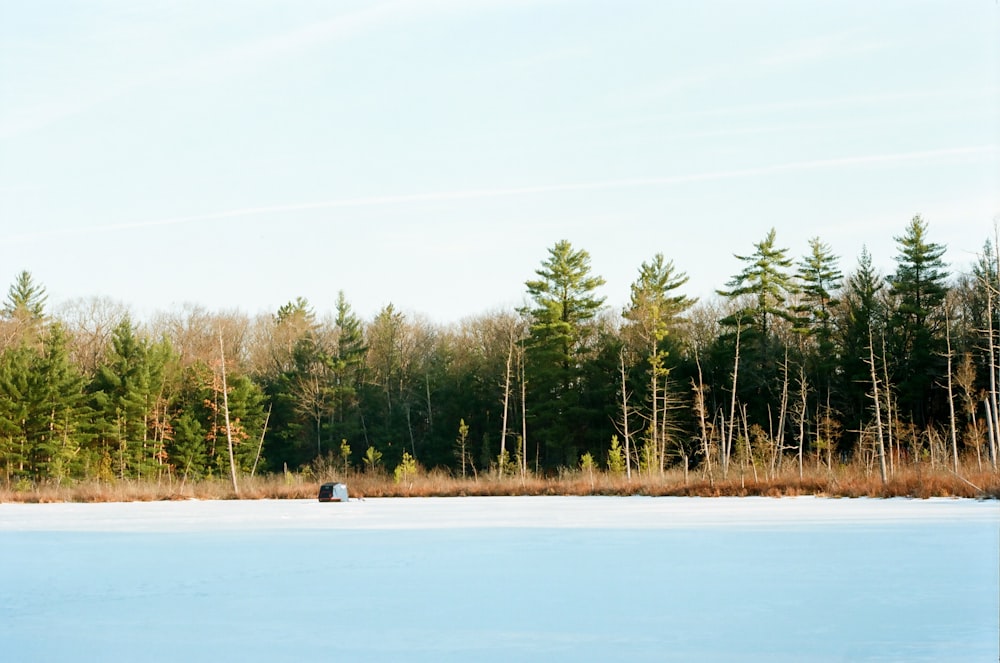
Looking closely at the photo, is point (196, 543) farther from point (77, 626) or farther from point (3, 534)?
point (77, 626)

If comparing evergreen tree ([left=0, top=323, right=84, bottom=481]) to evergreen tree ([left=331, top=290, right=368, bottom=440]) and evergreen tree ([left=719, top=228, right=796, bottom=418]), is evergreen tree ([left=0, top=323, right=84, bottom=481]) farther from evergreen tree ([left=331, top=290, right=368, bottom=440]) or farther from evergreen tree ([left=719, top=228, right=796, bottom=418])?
evergreen tree ([left=719, top=228, right=796, bottom=418])

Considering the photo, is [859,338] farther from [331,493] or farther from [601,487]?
[331,493]

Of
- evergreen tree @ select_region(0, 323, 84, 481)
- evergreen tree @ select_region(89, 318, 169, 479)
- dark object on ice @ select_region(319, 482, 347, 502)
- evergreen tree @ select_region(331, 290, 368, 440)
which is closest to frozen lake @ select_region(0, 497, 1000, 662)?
dark object on ice @ select_region(319, 482, 347, 502)

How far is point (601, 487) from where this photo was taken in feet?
97.0

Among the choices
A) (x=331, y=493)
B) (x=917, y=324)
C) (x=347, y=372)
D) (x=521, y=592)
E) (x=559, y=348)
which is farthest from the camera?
(x=347, y=372)

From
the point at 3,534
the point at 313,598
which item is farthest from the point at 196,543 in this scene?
the point at 313,598

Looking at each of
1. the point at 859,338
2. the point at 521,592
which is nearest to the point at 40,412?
the point at 859,338

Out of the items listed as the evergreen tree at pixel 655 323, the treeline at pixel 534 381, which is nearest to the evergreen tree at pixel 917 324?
the treeline at pixel 534 381

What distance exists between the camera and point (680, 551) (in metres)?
12.1

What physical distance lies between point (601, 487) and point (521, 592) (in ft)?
68.6

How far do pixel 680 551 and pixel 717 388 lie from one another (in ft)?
110

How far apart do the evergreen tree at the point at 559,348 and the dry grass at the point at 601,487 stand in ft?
37.0

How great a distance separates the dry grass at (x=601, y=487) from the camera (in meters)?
22.8

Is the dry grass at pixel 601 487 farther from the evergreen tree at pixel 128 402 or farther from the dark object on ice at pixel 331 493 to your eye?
the evergreen tree at pixel 128 402
